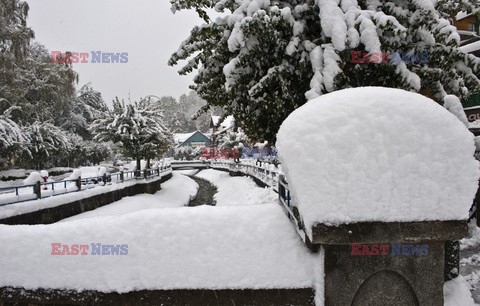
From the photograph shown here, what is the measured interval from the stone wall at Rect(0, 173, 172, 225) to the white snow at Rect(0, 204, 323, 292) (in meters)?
7.14

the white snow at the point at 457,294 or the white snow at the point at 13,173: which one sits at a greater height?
the white snow at the point at 457,294

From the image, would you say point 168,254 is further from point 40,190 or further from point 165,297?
point 40,190

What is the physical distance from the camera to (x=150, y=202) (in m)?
16.8

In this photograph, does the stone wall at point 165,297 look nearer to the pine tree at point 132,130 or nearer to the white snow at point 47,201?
the white snow at point 47,201

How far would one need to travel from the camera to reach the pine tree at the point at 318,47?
3.34 meters

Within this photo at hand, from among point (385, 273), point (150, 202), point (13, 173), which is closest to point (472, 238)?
point (385, 273)

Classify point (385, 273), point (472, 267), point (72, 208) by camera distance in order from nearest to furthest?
point (385, 273) → point (472, 267) → point (72, 208)

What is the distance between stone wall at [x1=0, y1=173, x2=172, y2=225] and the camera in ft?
28.5

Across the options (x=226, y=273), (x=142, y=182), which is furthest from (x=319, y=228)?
(x=142, y=182)

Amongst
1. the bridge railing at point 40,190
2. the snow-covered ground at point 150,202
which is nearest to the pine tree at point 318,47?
the snow-covered ground at point 150,202

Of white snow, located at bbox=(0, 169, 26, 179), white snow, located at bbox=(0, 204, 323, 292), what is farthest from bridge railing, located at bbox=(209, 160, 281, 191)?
white snow, located at bbox=(0, 169, 26, 179)

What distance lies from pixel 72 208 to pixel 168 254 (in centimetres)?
1083

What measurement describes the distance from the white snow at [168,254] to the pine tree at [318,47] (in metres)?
1.85

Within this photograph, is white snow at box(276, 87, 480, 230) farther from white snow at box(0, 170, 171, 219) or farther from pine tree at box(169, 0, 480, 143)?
white snow at box(0, 170, 171, 219)
